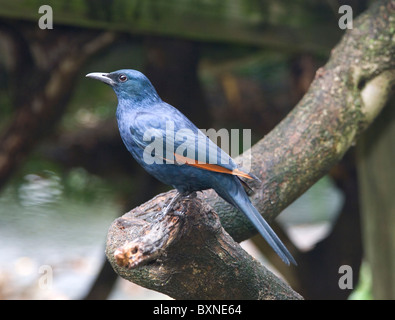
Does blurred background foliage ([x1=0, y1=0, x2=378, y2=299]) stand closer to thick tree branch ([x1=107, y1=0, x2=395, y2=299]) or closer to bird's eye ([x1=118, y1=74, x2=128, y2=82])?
thick tree branch ([x1=107, y1=0, x2=395, y2=299])

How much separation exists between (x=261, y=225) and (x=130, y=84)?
84 cm

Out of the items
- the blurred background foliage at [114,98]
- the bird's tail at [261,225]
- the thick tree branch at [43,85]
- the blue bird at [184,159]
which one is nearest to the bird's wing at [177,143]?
the blue bird at [184,159]

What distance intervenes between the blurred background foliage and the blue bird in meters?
1.03

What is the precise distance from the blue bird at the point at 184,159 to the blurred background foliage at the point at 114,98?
1.03 meters

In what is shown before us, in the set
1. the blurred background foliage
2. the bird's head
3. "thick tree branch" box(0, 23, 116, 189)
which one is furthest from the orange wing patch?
"thick tree branch" box(0, 23, 116, 189)

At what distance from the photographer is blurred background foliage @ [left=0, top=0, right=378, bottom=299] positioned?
3.10 metres

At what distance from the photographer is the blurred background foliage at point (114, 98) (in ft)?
10.2

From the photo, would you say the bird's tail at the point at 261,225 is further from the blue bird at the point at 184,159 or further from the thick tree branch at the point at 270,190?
the thick tree branch at the point at 270,190

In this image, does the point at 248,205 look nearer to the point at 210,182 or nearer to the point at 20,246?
the point at 210,182

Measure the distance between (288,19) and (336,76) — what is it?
0.55 metres

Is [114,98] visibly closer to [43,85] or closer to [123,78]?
[43,85]

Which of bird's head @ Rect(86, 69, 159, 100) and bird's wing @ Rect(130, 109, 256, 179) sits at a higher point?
bird's head @ Rect(86, 69, 159, 100)

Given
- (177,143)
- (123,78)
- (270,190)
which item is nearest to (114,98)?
(123,78)
